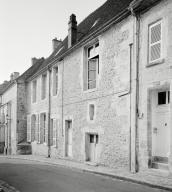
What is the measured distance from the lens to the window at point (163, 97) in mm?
8711

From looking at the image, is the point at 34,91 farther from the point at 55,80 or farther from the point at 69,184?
the point at 69,184

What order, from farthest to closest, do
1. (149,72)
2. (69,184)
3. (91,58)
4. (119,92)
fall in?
(91,58), (119,92), (149,72), (69,184)

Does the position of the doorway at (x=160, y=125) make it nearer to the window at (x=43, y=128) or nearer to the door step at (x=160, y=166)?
the door step at (x=160, y=166)

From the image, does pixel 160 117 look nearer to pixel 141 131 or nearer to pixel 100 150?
pixel 141 131

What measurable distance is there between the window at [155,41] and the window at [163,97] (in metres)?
1.09

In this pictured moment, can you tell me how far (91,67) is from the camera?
13391mm

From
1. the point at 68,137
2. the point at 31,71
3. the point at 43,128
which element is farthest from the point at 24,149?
the point at 68,137

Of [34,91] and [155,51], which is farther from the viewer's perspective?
[34,91]

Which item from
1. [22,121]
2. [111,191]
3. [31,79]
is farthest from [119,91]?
[22,121]

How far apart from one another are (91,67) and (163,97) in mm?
5191

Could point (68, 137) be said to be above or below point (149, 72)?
below

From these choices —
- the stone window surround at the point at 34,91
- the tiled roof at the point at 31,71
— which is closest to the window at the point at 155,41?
the stone window surround at the point at 34,91

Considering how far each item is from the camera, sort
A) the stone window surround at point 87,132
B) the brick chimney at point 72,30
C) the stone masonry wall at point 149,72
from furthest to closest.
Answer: the brick chimney at point 72,30
the stone window surround at point 87,132
the stone masonry wall at point 149,72

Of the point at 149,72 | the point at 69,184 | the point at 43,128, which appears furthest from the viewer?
the point at 43,128
